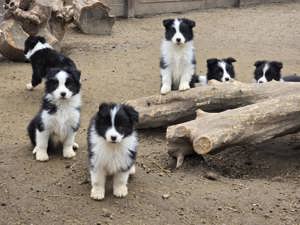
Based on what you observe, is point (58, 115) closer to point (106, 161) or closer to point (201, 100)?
point (106, 161)

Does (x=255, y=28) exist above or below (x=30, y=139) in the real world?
above

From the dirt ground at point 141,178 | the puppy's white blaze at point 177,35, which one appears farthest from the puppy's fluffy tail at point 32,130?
the puppy's white blaze at point 177,35

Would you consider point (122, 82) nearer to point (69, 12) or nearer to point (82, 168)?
point (69, 12)

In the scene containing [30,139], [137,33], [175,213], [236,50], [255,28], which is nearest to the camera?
[175,213]

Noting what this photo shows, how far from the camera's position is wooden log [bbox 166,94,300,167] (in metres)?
6.14

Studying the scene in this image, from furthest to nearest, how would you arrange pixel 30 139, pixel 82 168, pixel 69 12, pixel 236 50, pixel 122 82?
pixel 236 50, pixel 69 12, pixel 122 82, pixel 30 139, pixel 82 168

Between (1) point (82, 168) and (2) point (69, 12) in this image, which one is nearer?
(1) point (82, 168)

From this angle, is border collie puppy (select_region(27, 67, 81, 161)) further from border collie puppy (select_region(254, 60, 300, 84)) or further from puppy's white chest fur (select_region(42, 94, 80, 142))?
border collie puppy (select_region(254, 60, 300, 84))

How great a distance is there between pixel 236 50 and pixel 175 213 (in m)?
7.74

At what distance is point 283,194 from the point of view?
19.0ft

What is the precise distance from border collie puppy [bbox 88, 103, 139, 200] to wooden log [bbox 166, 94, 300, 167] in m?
0.86

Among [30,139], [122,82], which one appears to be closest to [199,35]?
[122,82]

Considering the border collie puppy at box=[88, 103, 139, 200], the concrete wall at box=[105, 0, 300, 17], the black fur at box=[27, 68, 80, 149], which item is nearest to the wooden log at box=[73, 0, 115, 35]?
the concrete wall at box=[105, 0, 300, 17]

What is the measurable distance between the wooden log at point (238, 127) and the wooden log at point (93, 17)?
283 inches
